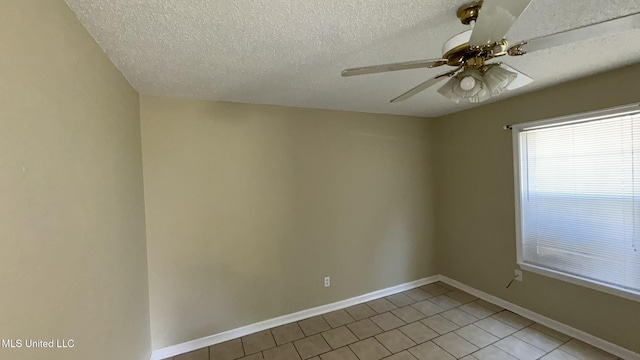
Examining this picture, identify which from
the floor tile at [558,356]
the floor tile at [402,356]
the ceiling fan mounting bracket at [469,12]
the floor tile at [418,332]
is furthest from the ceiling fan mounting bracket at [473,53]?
the floor tile at [558,356]

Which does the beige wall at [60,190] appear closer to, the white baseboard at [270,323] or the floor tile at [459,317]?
the white baseboard at [270,323]

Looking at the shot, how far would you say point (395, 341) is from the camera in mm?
2311

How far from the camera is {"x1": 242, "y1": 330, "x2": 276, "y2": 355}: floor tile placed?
225cm

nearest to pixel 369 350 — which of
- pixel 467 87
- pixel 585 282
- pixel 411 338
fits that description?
pixel 411 338

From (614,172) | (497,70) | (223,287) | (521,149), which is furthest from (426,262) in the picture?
(497,70)

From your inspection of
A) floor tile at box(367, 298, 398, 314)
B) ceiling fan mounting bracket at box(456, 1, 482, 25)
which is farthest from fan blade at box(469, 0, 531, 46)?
floor tile at box(367, 298, 398, 314)

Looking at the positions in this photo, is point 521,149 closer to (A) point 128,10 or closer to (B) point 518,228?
(B) point 518,228

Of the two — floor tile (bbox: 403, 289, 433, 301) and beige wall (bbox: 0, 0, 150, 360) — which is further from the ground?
beige wall (bbox: 0, 0, 150, 360)

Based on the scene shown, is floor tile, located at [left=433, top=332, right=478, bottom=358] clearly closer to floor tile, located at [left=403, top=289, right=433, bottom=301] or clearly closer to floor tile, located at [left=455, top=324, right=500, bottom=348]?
floor tile, located at [left=455, top=324, right=500, bottom=348]

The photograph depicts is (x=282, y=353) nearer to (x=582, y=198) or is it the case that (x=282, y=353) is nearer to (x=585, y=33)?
(x=585, y=33)

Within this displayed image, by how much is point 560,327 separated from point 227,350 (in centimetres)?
309

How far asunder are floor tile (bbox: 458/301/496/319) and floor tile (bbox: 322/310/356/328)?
1290 mm

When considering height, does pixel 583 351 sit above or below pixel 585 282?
below

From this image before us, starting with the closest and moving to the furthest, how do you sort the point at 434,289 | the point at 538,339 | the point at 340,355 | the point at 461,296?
the point at 340,355
the point at 538,339
the point at 461,296
the point at 434,289
